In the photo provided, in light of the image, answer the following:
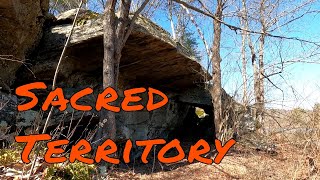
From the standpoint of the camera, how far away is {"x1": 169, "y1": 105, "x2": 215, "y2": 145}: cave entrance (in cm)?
970

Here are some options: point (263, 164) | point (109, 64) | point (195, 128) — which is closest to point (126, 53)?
point (109, 64)

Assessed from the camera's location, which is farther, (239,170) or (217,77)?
(217,77)

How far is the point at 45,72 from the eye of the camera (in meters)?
6.34

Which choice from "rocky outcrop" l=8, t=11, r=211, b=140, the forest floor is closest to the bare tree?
"rocky outcrop" l=8, t=11, r=211, b=140

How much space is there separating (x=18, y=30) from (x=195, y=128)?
662 centimetres

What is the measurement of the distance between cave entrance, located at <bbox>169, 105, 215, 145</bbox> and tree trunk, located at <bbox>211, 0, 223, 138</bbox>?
1372 mm

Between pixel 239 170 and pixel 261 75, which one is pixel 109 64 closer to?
pixel 239 170

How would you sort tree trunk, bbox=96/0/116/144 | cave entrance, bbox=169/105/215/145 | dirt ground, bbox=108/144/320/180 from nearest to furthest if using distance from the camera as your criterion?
1. tree trunk, bbox=96/0/116/144
2. dirt ground, bbox=108/144/320/180
3. cave entrance, bbox=169/105/215/145

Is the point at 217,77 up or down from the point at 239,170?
up

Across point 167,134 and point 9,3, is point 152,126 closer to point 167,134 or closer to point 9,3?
point 167,134

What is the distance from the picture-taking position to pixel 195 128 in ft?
35.3

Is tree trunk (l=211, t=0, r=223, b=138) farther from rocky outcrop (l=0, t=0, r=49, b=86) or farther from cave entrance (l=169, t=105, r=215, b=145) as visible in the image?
rocky outcrop (l=0, t=0, r=49, b=86)

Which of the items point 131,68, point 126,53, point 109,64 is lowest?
point 109,64

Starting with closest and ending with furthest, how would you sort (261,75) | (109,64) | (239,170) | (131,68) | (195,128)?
1. (109,64)
2. (239,170)
3. (131,68)
4. (195,128)
5. (261,75)
